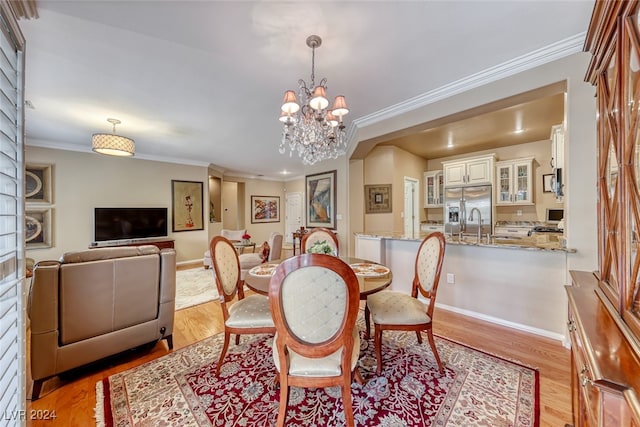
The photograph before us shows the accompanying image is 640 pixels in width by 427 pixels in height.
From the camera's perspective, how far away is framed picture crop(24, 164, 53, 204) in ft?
13.5

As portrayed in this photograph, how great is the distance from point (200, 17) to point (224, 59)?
450 mm

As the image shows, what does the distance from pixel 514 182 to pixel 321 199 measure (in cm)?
399

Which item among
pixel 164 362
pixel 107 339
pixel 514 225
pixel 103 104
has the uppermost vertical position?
pixel 103 104

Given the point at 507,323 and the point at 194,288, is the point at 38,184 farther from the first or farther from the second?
the point at 507,323

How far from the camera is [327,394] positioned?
1615 millimetres

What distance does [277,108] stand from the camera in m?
3.06

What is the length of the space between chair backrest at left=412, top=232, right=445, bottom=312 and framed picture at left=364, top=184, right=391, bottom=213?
286cm

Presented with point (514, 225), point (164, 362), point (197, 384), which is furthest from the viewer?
point (514, 225)

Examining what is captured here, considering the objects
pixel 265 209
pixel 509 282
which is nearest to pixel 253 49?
pixel 509 282

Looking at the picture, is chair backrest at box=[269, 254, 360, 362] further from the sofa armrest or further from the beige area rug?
the beige area rug

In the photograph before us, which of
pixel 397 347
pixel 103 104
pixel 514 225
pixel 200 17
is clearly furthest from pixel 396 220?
pixel 103 104

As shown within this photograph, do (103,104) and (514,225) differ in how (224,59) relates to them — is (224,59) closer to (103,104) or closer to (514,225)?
(103,104)

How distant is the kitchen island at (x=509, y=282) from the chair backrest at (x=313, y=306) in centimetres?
215

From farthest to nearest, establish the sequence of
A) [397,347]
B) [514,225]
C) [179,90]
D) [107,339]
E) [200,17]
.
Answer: [514,225], [179,90], [397,347], [107,339], [200,17]
